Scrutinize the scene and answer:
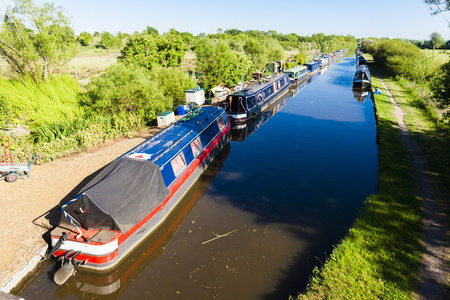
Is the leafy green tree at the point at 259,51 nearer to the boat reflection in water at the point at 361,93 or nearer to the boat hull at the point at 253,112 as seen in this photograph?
the boat hull at the point at 253,112

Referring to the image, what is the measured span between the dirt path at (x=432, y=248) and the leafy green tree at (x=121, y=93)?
17516mm

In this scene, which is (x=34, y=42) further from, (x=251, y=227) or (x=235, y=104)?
(x=251, y=227)

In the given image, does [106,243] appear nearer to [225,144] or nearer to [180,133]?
[180,133]

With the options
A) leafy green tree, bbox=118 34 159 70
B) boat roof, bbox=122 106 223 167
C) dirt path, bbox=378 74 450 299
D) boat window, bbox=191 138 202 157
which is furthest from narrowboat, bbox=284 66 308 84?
boat window, bbox=191 138 202 157

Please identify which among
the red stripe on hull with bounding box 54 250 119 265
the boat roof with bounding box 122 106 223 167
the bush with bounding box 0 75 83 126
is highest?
the bush with bounding box 0 75 83 126

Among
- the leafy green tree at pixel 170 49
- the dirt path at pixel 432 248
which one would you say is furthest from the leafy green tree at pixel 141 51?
the dirt path at pixel 432 248

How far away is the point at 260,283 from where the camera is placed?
294 inches

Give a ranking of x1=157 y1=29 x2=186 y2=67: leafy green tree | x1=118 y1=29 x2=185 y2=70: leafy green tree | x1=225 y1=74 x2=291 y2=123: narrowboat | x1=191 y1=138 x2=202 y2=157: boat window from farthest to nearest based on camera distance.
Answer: x1=157 y1=29 x2=186 y2=67: leafy green tree < x1=118 y1=29 x2=185 y2=70: leafy green tree < x1=225 y1=74 x2=291 y2=123: narrowboat < x1=191 y1=138 x2=202 y2=157: boat window

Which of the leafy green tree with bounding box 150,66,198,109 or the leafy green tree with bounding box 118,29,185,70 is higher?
the leafy green tree with bounding box 118,29,185,70

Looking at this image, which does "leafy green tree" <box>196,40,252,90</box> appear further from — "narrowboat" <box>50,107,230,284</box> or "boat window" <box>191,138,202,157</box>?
"narrowboat" <box>50,107,230,284</box>

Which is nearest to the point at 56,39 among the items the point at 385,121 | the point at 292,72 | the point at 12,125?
the point at 12,125

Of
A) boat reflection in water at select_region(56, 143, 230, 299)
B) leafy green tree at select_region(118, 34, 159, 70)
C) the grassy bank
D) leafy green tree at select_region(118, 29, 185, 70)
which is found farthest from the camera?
leafy green tree at select_region(118, 29, 185, 70)

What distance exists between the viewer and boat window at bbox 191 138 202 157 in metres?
12.9

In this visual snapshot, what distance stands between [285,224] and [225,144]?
8.97 metres
